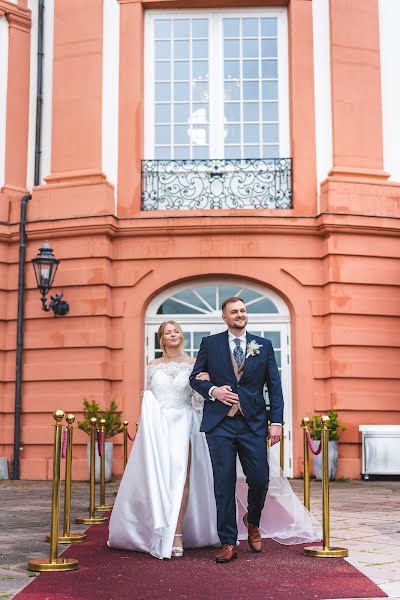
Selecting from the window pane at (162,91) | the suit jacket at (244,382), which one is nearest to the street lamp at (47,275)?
the window pane at (162,91)

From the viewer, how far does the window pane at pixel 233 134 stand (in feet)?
43.7

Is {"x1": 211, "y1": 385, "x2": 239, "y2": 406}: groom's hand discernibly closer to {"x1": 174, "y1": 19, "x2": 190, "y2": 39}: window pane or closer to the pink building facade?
the pink building facade

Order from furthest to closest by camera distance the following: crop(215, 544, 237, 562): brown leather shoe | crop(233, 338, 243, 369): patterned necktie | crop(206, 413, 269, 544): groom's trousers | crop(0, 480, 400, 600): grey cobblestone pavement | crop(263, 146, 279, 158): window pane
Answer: crop(263, 146, 279, 158): window pane < crop(233, 338, 243, 369): patterned necktie < crop(206, 413, 269, 544): groom's trousers < crop(215, 544, 237, 562): brown leather shoe < crop(0, 480, 400, 600): grey cobblestone pavement

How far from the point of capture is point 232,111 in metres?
13.4

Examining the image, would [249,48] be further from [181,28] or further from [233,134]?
[233,134]

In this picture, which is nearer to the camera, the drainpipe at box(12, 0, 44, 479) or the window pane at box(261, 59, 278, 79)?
the drainpipe at box(12, 0, 44, 479)

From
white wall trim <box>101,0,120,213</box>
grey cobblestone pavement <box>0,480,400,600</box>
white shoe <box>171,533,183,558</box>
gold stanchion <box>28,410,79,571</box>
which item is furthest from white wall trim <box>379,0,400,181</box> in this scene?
gold stanchion <box>28,410,79,571</box>

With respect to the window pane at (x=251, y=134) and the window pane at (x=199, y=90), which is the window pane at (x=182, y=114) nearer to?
the window pane at (x=199, y=90)

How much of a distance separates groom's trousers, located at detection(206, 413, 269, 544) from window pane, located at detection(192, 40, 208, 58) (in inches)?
363

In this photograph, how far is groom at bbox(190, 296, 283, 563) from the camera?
5.66 meters

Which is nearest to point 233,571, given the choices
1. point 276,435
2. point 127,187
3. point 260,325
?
point 276,435

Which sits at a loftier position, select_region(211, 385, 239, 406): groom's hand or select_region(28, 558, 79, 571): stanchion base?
select_region(211, 385, 239, 406): groom's hand

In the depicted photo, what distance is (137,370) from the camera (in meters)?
12.6

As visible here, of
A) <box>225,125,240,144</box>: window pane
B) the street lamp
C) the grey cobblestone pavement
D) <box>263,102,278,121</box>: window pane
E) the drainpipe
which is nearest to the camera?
the grey cobblestone pavement
